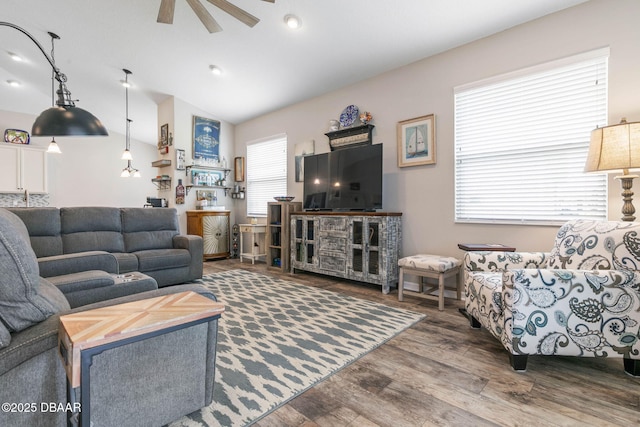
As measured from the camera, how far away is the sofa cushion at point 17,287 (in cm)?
94

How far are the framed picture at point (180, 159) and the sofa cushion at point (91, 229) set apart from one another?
1831 mm

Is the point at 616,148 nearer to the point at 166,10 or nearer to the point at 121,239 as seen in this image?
the point at 166,10

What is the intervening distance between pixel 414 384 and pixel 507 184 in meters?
2.28

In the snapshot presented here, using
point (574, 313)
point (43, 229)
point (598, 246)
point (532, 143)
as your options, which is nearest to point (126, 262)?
point (43, 229)

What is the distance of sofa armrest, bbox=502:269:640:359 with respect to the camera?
1.63 m

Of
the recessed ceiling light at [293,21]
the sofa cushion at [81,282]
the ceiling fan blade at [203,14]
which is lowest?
the sofa cushion at [81,282]

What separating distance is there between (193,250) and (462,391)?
328 centimetres

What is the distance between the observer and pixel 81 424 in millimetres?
852

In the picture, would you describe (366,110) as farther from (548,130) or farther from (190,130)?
(190,130)

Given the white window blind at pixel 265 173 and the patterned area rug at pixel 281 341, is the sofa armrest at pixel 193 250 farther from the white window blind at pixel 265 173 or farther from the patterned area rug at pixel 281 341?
the white window blind at pixel 265 173

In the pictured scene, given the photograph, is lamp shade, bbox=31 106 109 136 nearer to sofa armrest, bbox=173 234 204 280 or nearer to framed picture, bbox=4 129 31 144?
sofa armrest, bbox=173 234 204 280

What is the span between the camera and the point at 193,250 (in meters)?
3.77

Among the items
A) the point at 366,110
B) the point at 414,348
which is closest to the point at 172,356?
the point at 414,348

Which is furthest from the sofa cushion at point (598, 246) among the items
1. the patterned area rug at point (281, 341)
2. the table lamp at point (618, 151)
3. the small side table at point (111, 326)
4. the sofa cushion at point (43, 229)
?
the sofa cushion at point (43, 229)
